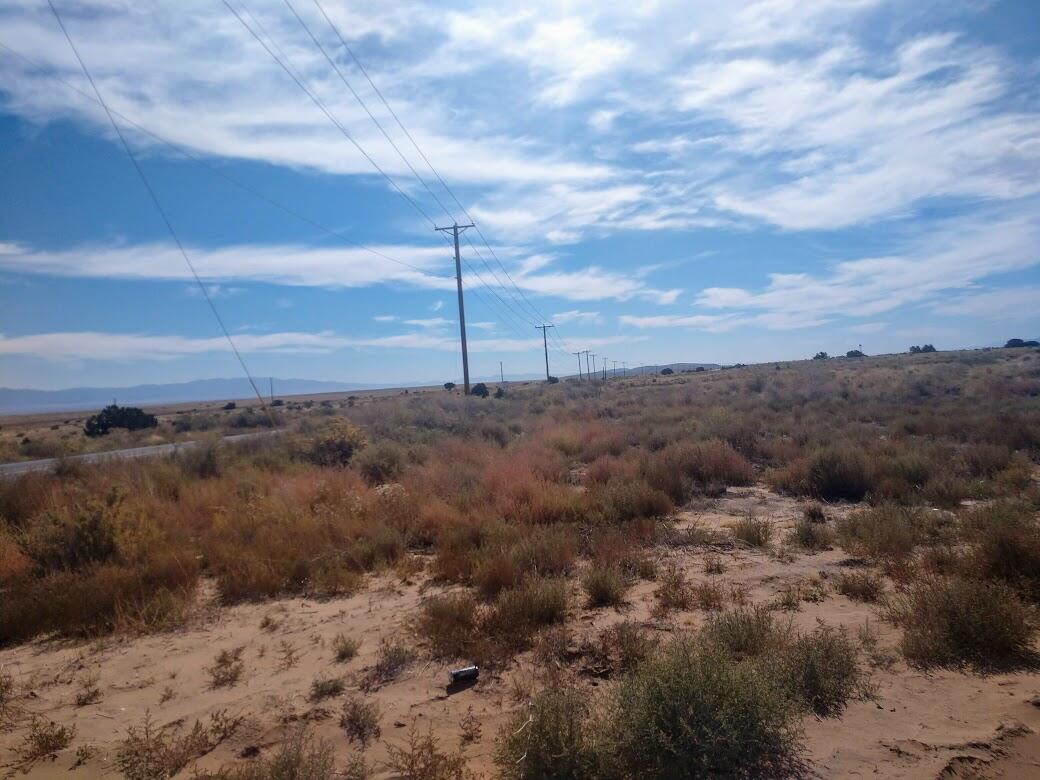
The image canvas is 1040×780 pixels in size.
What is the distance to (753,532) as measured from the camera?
415 inches

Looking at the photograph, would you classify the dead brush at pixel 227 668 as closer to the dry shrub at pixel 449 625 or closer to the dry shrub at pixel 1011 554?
the dry shrub at pixel 449 625

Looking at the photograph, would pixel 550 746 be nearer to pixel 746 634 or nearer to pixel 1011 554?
pixel 746 634

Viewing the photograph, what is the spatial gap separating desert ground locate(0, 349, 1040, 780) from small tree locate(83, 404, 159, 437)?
33277 millimetres

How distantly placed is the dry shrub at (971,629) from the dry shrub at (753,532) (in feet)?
12.3

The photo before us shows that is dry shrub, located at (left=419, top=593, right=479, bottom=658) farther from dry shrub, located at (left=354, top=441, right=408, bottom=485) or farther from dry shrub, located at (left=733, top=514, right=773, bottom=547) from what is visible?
dry shrub, located at (left=354, top=441, right=408, bottom=485)

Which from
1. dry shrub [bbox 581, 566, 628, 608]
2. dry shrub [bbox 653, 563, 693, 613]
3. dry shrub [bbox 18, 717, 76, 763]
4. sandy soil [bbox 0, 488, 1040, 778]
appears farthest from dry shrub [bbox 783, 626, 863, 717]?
dry shrub [bbox 18, 717, 76, 763]

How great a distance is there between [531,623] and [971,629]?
168 inches

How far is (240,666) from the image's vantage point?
6.75 m

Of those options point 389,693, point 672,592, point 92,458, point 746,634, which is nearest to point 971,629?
point 746,634

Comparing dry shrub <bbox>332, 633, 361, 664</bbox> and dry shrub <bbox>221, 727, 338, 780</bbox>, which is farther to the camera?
dry shrub <bbox>332, 633, 361, 664</bbox>

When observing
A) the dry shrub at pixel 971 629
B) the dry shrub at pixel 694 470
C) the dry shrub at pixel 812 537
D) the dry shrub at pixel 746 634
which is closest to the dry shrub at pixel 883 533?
the dry shrub at pixel 812 537

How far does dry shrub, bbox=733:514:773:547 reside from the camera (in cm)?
1037

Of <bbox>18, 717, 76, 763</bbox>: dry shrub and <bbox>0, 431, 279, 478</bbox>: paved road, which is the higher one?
<bbox>0, 431, 279, 478</bbox>: paved road

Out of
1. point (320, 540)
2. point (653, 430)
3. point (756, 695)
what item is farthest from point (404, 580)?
point (653, 430)
